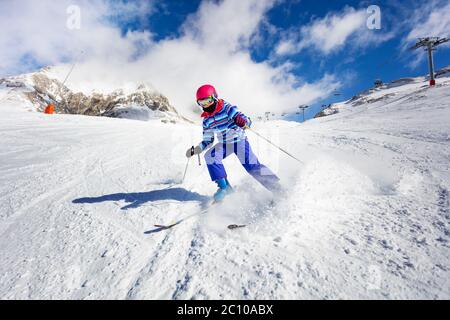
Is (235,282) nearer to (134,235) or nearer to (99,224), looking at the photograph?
(134,235)

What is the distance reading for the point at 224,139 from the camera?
409cm

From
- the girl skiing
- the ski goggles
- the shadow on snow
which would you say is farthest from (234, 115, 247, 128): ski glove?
the shadow on snow

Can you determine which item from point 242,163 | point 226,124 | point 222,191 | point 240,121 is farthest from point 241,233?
point 226,124

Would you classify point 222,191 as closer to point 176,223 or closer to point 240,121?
point 176,223

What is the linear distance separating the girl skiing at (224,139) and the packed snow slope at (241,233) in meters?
0.32

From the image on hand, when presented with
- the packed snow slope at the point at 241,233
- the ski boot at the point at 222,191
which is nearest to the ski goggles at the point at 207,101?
the ski boot at the point at 222,191

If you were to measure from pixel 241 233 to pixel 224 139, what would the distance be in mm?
1874

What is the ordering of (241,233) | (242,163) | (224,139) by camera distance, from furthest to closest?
(224,139)
(242,163)
(241,233)

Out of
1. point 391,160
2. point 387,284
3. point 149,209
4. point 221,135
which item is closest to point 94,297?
point 149,209

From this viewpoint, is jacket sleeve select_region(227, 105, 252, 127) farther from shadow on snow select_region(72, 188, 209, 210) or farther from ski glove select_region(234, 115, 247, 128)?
shadow on snow select_region(72, 188, 209, 210)

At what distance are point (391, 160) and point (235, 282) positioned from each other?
4.35 metres

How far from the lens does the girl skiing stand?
151 inches

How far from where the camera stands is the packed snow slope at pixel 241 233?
182cm

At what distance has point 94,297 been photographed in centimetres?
183
